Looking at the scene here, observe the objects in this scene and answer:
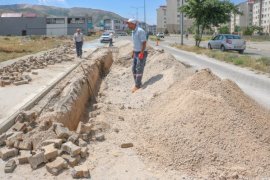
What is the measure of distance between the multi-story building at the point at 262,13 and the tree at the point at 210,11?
88529 millimetres

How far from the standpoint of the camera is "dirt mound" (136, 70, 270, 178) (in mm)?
5422

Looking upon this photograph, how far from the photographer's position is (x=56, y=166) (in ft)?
17.3

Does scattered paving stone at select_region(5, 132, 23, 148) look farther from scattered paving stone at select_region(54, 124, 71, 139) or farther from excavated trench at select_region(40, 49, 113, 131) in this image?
excavated trench at select_region(40, 49, 113, 131)

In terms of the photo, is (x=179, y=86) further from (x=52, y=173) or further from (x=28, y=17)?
(x=28, y=17)

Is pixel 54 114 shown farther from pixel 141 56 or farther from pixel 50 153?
pixel 141 56

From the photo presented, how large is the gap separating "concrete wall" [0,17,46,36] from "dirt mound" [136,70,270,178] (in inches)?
4004

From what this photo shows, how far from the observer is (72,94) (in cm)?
969

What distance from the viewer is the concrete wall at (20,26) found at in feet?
341

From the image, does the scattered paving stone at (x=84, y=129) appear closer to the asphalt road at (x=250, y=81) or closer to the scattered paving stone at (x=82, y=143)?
the scattered paving stone at (x=82, y=143)

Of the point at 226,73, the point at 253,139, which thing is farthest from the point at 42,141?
the point at 226,73

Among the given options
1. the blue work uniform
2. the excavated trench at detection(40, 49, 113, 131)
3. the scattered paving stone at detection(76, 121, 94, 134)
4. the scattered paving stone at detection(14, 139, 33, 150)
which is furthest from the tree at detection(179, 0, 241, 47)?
the scattered paving stone at detection(14, 139, 33, 150)

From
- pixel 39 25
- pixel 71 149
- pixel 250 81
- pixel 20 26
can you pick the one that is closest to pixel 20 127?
pixel 71 149

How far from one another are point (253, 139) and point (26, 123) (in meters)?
3.59

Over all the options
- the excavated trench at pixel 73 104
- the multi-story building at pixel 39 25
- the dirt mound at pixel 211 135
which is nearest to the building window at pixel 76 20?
the multi-story building at pixel 39 25
